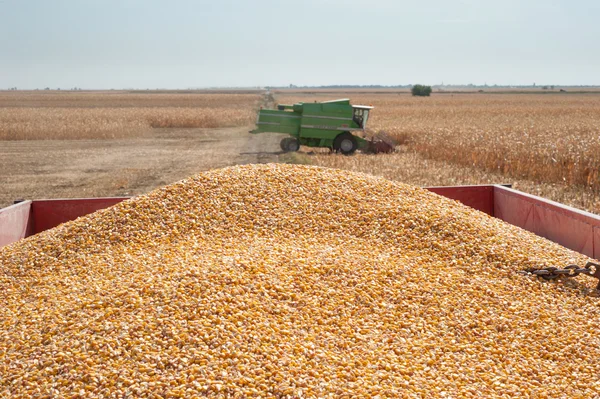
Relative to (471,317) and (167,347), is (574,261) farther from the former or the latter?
(167,347)

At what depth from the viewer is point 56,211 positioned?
4762 mm

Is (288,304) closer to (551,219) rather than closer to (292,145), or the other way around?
(551,219)

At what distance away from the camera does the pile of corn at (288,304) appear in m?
2.41

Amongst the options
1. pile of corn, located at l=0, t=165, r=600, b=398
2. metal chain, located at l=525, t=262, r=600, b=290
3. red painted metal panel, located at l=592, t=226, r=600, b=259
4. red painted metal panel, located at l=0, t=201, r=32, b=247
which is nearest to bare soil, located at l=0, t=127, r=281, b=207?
red painted metal panel, located at l=0, t=201, r=32, b=247

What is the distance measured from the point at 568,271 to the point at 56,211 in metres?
4.14

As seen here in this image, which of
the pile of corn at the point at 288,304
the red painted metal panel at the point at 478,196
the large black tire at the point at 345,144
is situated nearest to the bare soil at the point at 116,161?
the large black tire at the point at 345,144

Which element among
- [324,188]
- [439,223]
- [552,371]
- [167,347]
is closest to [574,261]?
[439,223]

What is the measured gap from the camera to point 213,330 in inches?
103

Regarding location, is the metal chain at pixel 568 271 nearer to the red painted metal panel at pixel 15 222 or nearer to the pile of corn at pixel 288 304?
the pile of corn at pixel 288 304

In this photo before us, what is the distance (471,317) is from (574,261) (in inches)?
42.7

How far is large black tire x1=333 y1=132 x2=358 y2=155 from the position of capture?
51.7 feet

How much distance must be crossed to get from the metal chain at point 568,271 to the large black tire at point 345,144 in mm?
12323

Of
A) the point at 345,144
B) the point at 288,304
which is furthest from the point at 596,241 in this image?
the point at 345,144

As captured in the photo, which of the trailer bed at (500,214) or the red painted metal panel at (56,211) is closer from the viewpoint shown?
the trailer bed at (500,214)
